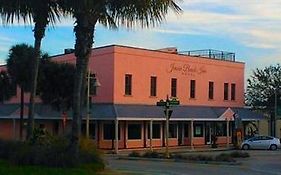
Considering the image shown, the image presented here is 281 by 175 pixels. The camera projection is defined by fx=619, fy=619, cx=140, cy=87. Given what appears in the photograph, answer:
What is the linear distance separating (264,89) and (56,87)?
28331 millimetres

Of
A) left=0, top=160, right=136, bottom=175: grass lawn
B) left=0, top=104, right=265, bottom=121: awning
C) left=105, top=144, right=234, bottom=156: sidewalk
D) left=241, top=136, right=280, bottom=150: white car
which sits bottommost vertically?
left=105, top=144, right=234, bottom=156: sidewalk

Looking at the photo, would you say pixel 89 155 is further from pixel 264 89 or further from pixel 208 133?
pixel 264 89

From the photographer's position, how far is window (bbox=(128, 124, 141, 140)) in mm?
50853

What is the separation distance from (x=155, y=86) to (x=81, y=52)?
3063 cm

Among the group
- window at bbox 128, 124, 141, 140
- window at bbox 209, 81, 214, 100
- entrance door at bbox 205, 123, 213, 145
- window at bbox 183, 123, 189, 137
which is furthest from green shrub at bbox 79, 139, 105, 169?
entrance door at bbox 205, 123, 213, 145

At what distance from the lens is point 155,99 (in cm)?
5181

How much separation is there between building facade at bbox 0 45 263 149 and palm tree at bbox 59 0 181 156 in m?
23.1

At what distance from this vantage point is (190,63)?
54.7m

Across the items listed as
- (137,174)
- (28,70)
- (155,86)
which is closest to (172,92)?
(155,86)

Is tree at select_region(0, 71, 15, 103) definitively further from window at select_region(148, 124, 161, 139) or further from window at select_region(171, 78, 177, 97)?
window at select_region(171, 78, 177, 97)

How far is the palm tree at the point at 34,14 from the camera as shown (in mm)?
22781

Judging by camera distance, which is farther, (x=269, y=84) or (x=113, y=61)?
(x=269, y=84)

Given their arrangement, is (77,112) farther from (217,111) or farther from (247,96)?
(247,96)

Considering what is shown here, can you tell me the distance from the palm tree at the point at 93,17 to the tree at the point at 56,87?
81.0 feet
